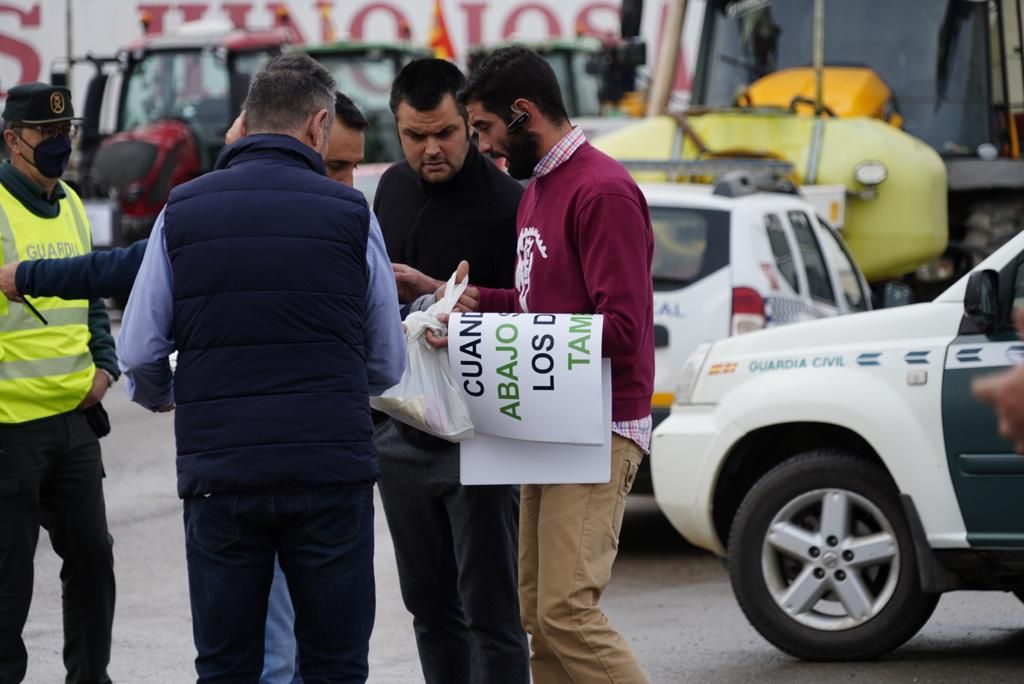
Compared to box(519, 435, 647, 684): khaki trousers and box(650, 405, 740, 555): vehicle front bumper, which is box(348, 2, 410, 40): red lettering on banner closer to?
box(650, 405, 740, 555): vehicle front bumper

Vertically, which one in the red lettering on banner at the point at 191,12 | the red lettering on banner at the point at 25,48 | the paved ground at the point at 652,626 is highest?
the red lettering on banner at the point at 191,12

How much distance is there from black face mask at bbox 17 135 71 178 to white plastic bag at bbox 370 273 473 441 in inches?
60.1

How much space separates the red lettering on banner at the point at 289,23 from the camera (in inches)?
992

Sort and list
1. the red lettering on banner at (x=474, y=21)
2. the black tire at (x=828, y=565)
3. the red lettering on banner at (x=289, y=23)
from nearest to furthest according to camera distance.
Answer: the black tire at (x=828, y=565) → the red lettering on banner at (x=289, y=23) → the red lettering on banner at (x=474, y=21)

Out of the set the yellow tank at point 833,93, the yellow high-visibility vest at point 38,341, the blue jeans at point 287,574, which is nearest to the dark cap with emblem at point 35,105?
the yellow high-visibility vest at point 38,341

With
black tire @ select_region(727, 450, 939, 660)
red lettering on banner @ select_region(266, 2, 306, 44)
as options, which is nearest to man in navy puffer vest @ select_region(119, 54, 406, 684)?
black tire @ select_region(727, 450, 939, 660)

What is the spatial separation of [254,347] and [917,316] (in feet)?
10.9

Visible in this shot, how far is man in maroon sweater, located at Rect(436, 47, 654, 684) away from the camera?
4.84m

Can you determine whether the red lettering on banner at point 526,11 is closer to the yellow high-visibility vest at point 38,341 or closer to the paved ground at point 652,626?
the paved ground at point 652,626

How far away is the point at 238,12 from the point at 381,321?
77.7 ft

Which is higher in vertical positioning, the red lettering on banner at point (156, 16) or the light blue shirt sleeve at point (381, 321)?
the red lettering on banner at point (156, 16)

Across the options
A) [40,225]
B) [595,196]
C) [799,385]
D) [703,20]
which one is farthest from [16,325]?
[703,20]

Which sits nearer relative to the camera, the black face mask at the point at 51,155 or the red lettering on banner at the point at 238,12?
the black face mask at the point at 51,155

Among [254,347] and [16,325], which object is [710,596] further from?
[254,347]
